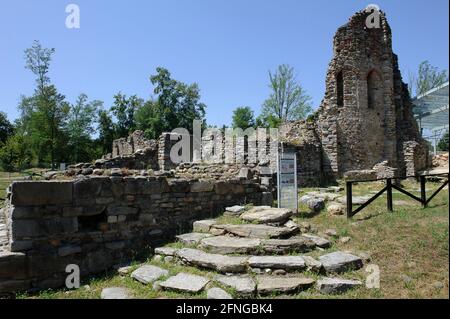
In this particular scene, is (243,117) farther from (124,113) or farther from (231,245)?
(231,245)

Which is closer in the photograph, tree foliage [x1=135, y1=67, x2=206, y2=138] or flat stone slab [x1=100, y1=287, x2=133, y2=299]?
flat stone slab [x1=100, y1=287, x2=133, y2=299]

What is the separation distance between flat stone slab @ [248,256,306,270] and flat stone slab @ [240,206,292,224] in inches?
70.1

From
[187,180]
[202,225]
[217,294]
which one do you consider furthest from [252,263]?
[187,180]

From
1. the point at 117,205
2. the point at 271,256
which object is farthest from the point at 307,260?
the point at 117,205

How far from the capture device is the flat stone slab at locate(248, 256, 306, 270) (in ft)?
17.9

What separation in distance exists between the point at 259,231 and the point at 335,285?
7.33ft

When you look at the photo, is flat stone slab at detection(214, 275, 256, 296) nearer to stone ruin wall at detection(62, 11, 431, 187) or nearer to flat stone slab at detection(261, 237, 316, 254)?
flat stone slab at detection(261, 237, 316, 254)

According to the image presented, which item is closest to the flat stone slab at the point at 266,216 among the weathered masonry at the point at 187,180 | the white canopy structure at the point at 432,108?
the weathered masonry at the point at 187,180

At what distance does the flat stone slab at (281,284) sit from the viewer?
485 cm

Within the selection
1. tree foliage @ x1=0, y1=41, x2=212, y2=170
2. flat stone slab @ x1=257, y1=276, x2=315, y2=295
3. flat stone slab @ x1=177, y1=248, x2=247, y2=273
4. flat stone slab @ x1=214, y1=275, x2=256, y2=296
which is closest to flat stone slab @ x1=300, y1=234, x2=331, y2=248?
flat stone slab @ x1=257, y1=276, x2=315, y2=295

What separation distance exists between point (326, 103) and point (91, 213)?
1535cm

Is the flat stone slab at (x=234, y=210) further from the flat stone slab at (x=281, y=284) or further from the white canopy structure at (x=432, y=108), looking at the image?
the white canopy structure at (x=432, y=108)

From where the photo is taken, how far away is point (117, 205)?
700 cm
